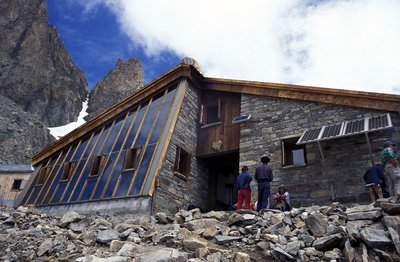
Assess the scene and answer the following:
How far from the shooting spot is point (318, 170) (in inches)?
434

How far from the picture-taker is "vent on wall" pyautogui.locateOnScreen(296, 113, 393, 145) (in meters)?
9.80

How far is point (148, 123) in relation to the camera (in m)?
13.9

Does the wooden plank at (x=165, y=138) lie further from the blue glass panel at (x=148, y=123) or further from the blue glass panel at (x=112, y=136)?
the blue glass panel at (x=112, y=136)

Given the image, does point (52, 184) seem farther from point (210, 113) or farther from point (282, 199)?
point (282, 199)

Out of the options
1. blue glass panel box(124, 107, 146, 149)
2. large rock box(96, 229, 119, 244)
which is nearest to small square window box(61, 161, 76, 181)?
blue glass panel box(124, 107, 146, 149)

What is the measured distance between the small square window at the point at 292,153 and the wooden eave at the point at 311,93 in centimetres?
161

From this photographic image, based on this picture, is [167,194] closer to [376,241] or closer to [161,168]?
[161,168]

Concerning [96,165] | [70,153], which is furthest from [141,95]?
[70,153]

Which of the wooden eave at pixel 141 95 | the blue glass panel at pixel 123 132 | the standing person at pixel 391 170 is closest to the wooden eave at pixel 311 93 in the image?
the wooden eave at pixel 141 95

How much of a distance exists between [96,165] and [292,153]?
7.65m

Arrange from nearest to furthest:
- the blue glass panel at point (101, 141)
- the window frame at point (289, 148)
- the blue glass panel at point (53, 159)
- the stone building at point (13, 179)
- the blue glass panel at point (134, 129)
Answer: the window frame at point (289, 148) → the blue glass panel at point (134, 129) → the blue glass panel at point (101, 141) → the blue glass panel at point (53, 159) → the stone building at point (13, 179)

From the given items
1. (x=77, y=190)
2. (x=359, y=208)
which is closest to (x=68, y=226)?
(x=77, y=190)

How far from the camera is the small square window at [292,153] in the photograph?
1177cm

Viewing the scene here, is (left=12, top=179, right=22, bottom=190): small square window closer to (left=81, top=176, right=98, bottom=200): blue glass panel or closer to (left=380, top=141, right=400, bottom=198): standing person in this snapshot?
(left=81, top=176, right=98, bottom=200): blue glass panel
